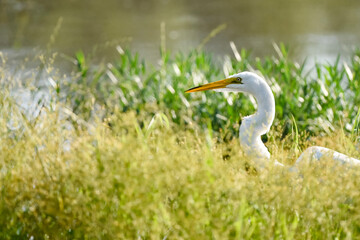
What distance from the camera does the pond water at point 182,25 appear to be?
1046 centimetres

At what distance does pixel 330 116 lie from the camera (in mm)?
4430

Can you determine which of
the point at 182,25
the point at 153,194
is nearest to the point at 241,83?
the point at 153,194

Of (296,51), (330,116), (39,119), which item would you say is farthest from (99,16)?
(39,119)

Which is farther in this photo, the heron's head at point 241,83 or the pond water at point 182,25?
A: the pond water at point 182,25

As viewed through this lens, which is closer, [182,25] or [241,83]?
[241,83]

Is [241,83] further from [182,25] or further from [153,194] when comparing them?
[182,25]

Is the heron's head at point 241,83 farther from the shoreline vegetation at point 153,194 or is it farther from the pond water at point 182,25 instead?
the pond water at point 182,25

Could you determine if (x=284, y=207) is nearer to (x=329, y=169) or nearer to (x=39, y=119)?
(x=329, y=169)

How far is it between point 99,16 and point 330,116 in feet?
35.0

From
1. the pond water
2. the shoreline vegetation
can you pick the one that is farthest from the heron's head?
the pond water

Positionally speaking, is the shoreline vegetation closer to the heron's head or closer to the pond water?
the heron's head

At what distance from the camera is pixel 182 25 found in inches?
500

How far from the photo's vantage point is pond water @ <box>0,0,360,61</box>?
10461mm

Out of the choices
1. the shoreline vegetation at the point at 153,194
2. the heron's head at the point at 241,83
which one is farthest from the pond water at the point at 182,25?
the shoreline vegetation at the point at 153,194
